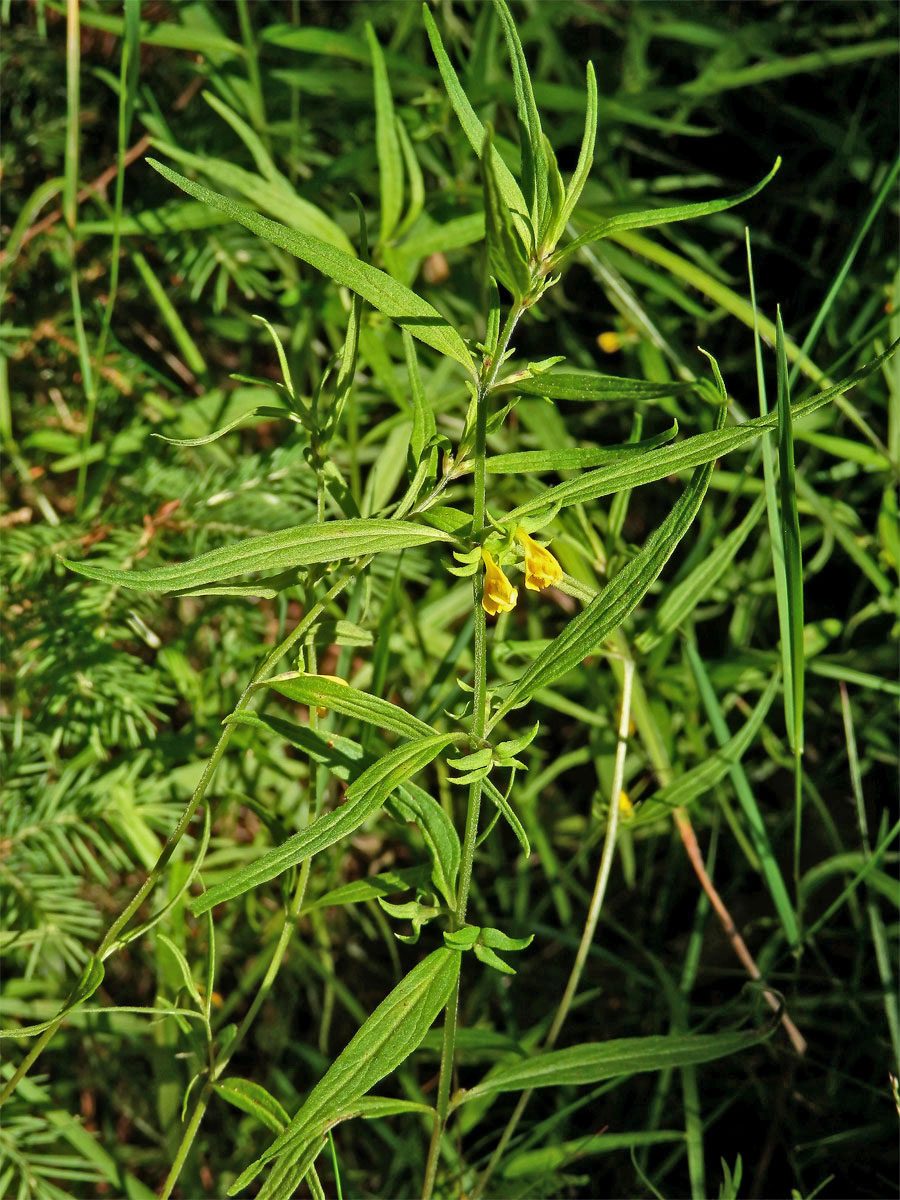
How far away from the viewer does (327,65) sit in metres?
1.54

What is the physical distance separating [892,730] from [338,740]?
0.99 m

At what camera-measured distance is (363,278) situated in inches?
26.9

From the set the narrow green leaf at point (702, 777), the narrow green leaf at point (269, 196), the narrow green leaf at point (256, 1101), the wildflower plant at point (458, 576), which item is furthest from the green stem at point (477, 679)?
the narrow green leaf at point (269, 196)

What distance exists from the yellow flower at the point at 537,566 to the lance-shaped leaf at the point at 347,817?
0.43 feet

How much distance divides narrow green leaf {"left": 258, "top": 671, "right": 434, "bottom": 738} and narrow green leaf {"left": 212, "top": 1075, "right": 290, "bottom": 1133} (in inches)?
14.3

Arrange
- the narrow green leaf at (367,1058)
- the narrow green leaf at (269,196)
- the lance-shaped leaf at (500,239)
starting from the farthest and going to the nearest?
the narrow green leaf at (269,196)
the narrow green leaf at (367,1058)
the lance-shaped leaf at (500,239)

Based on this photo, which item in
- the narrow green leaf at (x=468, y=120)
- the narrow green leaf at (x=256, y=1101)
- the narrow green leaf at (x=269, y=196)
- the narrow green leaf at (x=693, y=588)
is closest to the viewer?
the narrow green leaf at (x=468, y=120)

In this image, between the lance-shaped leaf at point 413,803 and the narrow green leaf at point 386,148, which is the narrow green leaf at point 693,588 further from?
the narrow green leaf at point 386,148

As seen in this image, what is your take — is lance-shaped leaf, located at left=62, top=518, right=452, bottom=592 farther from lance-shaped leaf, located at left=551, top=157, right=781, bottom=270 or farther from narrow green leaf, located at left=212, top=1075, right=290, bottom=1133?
narrow green leaf, located at left=212, top=1075, right=290, bottom=1133

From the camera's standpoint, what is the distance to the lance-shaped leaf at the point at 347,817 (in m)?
0.70

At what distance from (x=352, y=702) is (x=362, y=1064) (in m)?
0.28

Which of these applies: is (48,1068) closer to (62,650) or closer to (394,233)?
(62,650)

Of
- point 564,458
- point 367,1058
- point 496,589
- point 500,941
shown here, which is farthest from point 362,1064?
point 564,458

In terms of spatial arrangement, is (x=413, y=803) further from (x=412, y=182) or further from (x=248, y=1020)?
(x=412, y=182)
